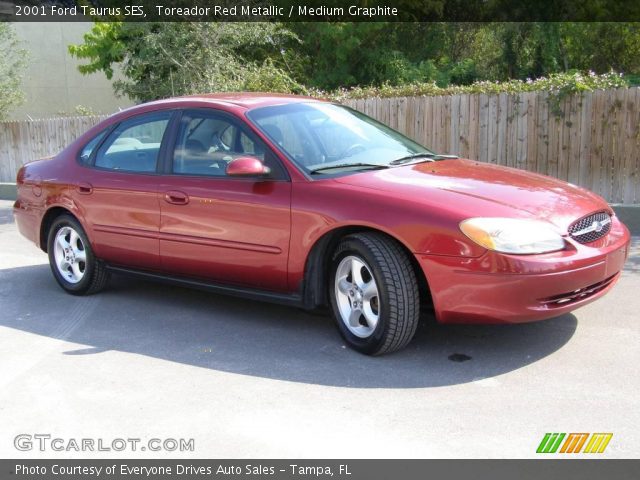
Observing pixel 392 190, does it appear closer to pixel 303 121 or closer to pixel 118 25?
pixel 303 121

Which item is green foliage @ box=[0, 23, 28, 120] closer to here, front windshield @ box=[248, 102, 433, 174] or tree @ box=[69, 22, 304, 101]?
tree @ box=[69, 22, 304, 101]

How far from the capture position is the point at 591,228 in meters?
4.73

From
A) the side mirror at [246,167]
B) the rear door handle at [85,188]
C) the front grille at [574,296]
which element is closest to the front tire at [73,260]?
the rear door handle at [85,188]

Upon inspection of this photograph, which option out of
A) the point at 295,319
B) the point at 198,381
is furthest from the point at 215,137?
the point at 198,381

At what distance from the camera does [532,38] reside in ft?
62.7

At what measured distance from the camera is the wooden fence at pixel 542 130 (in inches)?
359

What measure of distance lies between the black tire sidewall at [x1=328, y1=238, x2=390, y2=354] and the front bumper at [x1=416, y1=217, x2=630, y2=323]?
29cm

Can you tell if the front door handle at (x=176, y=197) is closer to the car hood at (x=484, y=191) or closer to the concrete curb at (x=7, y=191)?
the car hood at (x=484, y=191)

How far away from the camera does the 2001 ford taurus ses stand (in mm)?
4395

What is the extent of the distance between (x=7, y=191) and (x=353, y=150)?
12.0 m

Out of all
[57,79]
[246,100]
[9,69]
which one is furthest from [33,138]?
[246,100]

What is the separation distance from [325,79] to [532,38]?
17.5 ft

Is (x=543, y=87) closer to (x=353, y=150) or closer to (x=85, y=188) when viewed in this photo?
(x=353, y=150)
